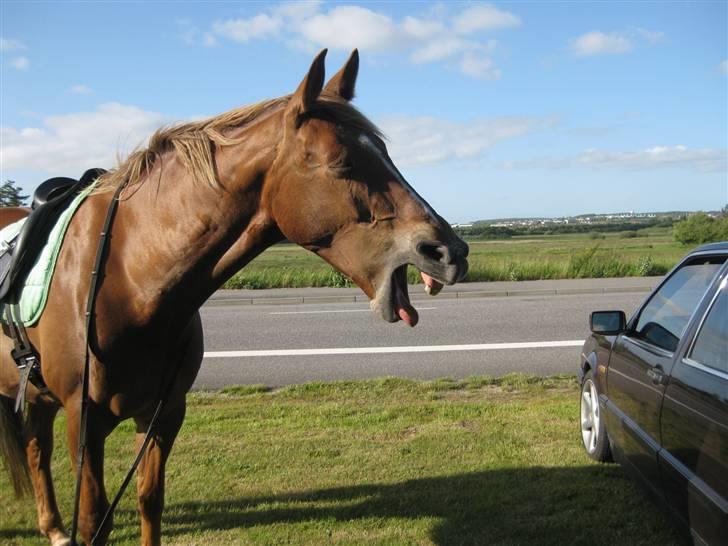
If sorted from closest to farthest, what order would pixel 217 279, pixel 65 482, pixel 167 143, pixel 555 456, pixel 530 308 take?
pixel 217 279, pixel 167 143, pixel 65 482, pixel 555 456, pixel 530 308

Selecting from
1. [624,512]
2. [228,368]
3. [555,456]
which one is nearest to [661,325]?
[624,512]

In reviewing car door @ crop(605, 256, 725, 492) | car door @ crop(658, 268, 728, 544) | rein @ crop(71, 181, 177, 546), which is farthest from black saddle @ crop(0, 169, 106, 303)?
car door @ crop(605, 256, 725, 492)

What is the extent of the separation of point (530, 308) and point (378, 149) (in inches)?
457

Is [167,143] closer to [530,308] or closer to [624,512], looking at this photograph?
[624,512]

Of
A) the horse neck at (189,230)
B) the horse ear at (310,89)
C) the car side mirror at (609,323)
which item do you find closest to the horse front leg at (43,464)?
the horse neck at (189,230)

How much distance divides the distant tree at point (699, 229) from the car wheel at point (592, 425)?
2393 cm

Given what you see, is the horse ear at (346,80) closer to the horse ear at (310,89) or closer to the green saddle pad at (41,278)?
the horse ear at (310,89)

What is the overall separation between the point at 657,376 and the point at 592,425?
72.4 inches

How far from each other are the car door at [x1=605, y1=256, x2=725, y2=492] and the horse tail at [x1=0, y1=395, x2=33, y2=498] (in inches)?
135

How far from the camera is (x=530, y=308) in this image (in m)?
13.1

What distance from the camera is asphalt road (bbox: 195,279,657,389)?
795 centimetres

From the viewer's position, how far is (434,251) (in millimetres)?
1958

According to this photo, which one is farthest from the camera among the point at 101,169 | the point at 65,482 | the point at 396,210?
the point at 65,482

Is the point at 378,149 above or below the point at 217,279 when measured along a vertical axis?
above
